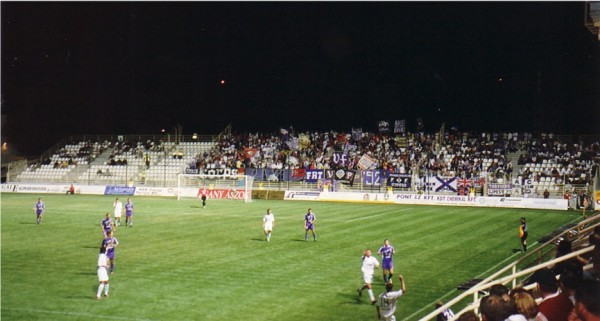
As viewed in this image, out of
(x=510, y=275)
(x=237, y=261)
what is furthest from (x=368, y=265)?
(x=510, y=275)

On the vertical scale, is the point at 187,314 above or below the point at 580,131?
below

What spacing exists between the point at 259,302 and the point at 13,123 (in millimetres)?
65291

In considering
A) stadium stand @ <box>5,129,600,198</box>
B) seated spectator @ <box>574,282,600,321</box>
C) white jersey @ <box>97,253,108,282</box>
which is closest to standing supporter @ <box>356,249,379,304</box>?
white jersey @ <box>97,253,108,282</box>

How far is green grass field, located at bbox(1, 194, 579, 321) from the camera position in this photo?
17281 mm

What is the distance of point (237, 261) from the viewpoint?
24484 millimetres

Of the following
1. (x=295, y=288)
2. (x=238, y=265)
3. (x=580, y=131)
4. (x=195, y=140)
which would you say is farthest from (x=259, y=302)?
(x=195, y=140)

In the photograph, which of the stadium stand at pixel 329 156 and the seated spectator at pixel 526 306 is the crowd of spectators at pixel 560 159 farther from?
the seated spectator at pixel 526 306

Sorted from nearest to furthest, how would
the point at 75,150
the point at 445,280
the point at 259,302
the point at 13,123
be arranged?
1. the point at 259,302
2. the point at 445,280
3. the point at 13,123
4. the point at 75,150

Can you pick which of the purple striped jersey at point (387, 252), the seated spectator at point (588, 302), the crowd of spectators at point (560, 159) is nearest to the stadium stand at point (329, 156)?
the crowd of spectators at point (560, 159)

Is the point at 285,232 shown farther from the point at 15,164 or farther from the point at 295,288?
the point at 15,164

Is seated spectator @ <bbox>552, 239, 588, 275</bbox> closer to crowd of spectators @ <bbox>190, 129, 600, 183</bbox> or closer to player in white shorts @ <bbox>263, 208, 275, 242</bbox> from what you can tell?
player in white shorts @ <bbox>263, 208, 275, 242</bbox>

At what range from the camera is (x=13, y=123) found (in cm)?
7312

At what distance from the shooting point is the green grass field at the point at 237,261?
1728cm

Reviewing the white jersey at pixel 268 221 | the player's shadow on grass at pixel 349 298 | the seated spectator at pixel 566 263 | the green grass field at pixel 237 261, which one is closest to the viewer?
the seated spectator at pixel 566 263
